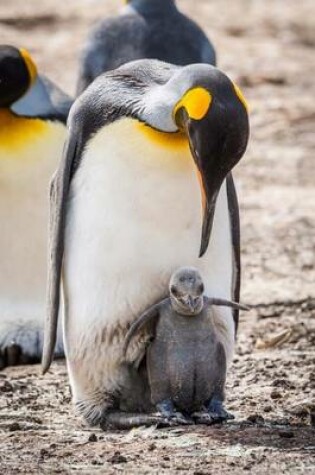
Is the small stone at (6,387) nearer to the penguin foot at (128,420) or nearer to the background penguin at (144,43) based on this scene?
the penguin foot at (128,420)

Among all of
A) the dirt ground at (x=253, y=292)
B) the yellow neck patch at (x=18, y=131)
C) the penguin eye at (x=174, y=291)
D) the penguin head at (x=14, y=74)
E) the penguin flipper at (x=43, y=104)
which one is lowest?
the dirt ground at (x=253, y=292)

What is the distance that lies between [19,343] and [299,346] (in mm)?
1247

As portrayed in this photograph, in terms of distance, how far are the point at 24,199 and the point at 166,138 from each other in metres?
1.80

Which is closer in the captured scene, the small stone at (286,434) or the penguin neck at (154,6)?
the small stone at (286,434)

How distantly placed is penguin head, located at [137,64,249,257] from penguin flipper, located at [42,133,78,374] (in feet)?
1.45

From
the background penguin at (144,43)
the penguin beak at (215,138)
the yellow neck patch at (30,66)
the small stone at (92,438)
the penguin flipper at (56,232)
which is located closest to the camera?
the penguin beak at (215,138)

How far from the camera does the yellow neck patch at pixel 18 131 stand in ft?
25.0

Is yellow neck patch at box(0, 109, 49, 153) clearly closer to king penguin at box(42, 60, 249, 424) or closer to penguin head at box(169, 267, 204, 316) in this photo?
king penguin at box(42, 60, 249, 424)

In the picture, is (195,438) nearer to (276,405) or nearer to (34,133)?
(276,405)

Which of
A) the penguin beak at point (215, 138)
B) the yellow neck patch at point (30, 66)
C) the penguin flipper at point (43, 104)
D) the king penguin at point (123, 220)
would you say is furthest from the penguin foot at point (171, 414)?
the yellow neck patch at point (30, 66)

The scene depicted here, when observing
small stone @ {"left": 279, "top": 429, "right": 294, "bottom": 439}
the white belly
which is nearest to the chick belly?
the white belly

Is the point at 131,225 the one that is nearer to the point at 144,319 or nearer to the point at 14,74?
the point at 144,319

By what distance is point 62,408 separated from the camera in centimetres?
643

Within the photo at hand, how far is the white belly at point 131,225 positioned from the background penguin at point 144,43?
3.61 m
